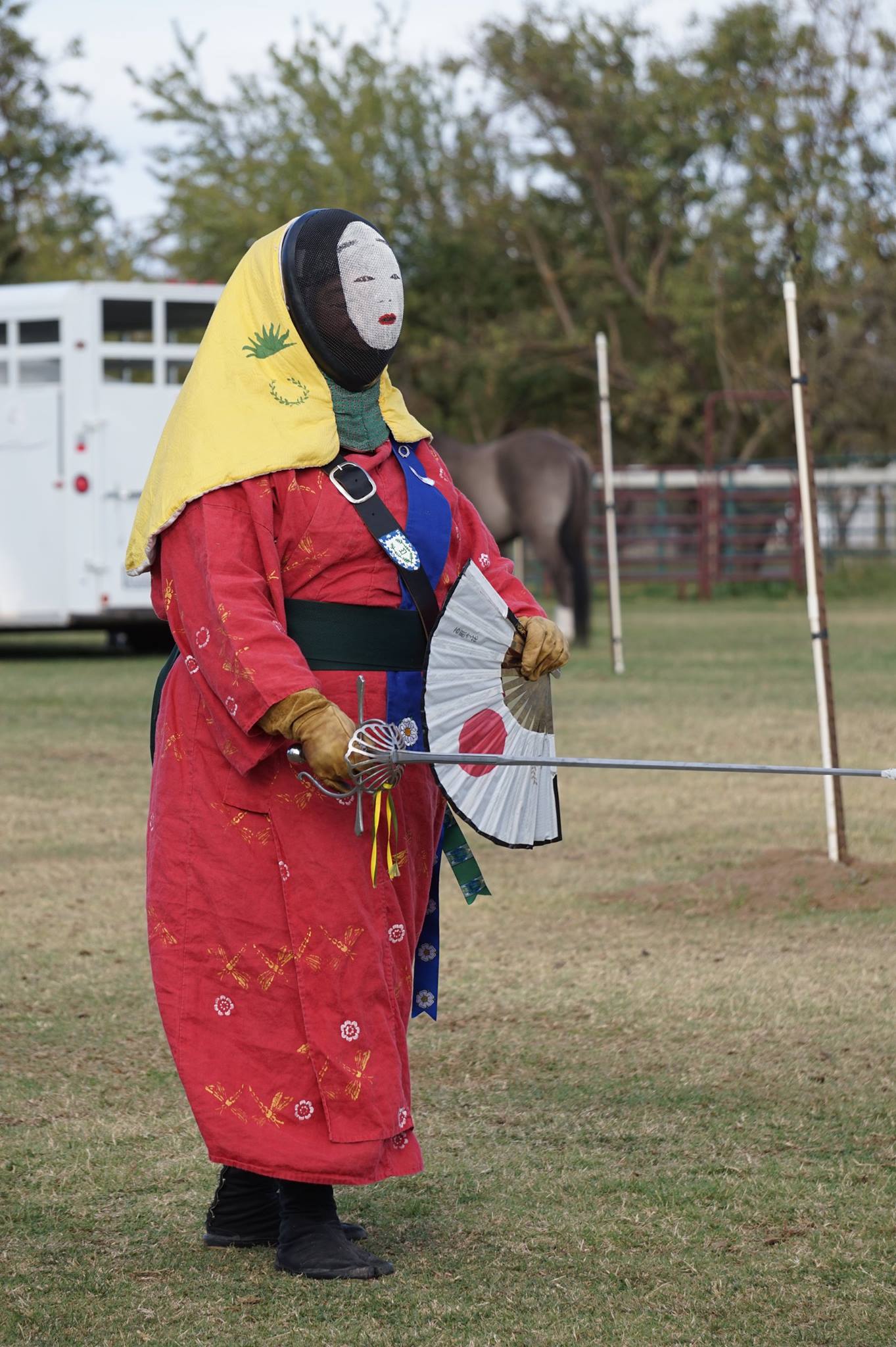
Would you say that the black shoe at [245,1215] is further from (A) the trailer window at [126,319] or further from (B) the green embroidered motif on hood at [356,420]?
(A) the trailer window at [126,319]

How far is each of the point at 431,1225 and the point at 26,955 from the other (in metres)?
2.38

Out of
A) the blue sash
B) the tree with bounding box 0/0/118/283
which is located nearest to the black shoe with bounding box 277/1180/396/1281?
the blue sash

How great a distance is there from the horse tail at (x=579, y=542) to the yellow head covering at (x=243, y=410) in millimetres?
12799

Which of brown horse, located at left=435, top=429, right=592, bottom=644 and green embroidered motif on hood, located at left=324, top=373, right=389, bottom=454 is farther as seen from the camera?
brown horse, located at left=435, top=429, right=592, bottom=644

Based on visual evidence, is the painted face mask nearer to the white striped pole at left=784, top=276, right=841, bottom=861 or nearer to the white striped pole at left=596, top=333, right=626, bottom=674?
the white striped pole at left=784, top=276, right=841, bottom=861

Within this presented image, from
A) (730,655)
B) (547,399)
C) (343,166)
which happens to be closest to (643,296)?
(547,399)

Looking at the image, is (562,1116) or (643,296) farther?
(643,296)

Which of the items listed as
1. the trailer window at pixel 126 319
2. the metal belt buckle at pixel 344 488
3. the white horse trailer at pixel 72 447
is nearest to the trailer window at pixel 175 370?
the white horse trailer at pixel 72 447

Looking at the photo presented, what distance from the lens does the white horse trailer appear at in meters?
14.6

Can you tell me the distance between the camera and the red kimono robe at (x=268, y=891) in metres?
2.96

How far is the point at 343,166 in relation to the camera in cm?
3189

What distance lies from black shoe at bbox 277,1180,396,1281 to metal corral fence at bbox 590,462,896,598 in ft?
67.6

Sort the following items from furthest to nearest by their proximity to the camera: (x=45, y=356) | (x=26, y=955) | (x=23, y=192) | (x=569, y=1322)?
(x=23, y=192) < (x=45, y=356) < (x=26, y=955) < (x=569, y=1322)

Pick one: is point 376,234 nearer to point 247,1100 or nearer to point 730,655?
point 247,1100
